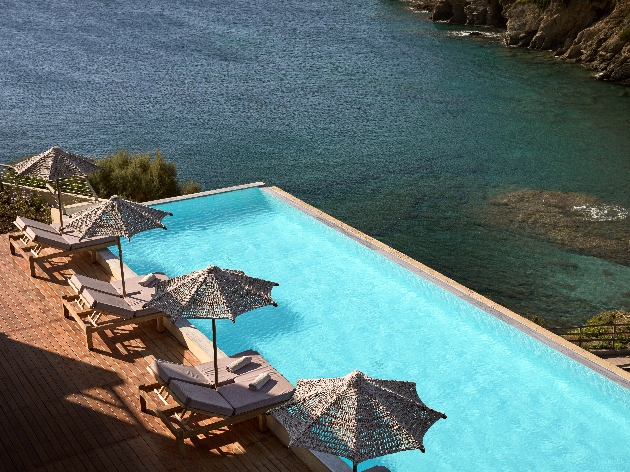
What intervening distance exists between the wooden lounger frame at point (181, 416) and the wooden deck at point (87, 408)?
0.13m

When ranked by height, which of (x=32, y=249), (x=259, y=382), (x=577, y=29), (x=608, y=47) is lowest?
(x=32, y=249)

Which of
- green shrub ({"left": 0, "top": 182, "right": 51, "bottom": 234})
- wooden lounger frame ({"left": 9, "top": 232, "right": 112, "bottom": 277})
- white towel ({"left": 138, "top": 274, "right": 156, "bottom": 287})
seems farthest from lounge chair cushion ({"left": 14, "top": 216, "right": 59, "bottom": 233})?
green shrub ({"left": 0, "top": 182, "right": 51, "bottom": 234})

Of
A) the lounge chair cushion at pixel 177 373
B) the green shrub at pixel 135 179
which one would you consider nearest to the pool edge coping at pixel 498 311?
the lounge chair cushion at pixel 177 373

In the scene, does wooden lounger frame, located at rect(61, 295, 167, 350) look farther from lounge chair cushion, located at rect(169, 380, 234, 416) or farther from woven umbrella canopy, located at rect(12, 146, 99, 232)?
woven umbrella canopy, located at rect(12, 146, 99, 232)

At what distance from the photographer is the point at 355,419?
6.57 metres

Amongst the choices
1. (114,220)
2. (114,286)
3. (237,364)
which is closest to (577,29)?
(114,286)

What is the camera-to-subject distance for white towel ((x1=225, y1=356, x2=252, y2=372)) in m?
9.10

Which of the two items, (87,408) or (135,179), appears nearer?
(87,408)

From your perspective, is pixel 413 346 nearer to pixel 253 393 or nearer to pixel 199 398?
pixel 253 393

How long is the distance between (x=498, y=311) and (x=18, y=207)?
9.95 meters

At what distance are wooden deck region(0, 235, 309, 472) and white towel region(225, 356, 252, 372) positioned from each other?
28.0 inches

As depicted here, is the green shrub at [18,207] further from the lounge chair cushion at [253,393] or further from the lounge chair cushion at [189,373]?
the lounge chair cushion at [253,393]

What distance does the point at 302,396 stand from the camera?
6.89 meters

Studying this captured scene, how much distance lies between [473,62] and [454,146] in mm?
15427
